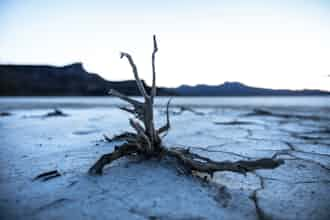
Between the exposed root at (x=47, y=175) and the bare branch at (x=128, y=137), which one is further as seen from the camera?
the bare branch at (x=128, y=137)

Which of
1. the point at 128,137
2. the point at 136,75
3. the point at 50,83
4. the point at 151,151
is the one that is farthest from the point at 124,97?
the point at 50,83

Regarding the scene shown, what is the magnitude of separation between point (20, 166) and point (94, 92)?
41.2 meters

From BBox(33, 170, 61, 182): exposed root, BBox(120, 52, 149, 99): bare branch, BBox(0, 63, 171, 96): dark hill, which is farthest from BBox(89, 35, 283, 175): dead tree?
BBox(0, 63, 171, 96): dark hill

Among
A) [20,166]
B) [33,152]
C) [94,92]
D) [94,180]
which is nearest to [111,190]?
[94,180]

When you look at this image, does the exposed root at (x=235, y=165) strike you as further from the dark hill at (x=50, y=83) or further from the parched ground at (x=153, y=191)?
the dark hill at (x=50, y=83)

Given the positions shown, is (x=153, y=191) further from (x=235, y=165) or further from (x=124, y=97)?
(x=124, y=97)

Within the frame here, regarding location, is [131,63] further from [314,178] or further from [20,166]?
[314,178]

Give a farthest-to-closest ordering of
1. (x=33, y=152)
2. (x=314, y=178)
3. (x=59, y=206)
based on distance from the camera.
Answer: (x=33, y=152) → (x=314, y=178) → (x=59, y=206)

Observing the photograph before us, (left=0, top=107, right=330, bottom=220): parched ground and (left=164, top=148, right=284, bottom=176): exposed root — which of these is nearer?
(left=0, top=107, right=330, bottom=220): parched ground

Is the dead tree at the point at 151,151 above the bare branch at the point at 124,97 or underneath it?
underneath

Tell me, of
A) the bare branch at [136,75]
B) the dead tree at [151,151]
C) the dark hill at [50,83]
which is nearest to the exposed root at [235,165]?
the dead tree at [151,151]

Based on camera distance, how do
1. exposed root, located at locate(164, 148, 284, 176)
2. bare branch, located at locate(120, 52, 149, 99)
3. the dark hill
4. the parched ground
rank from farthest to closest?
the dark hill, bare branch, located at locate(120, 52, 149, 99), exposed root, located at locate(164, 148, 284, 176), the parched ground

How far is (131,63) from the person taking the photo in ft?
5.29

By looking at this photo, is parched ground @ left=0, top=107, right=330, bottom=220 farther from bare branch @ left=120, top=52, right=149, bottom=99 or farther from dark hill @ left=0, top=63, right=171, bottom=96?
dark hill @ left=0, top=63, right=171, bottom=96
